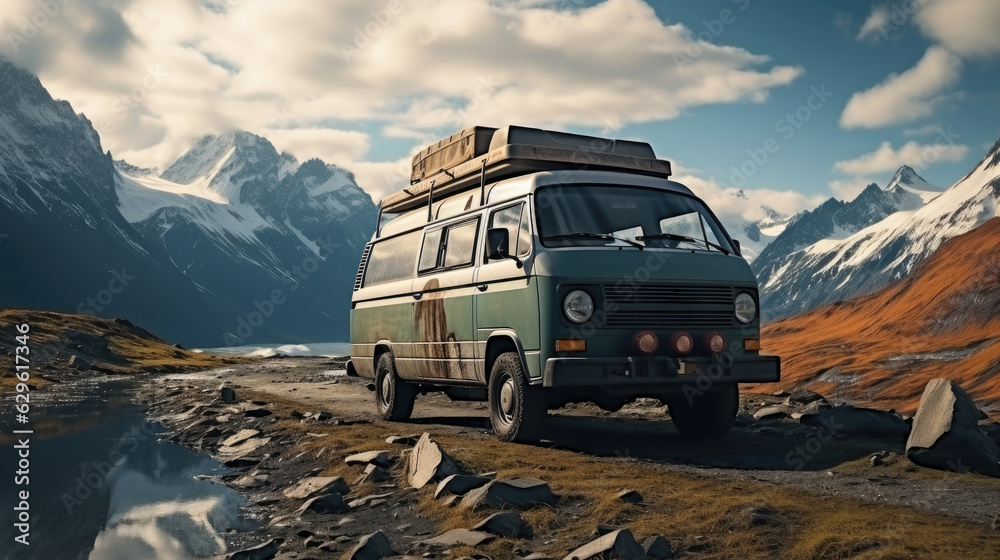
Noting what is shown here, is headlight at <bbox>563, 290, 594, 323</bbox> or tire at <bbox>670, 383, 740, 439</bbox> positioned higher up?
headlight at <bbox>563, 290, 594, 323</bbox>

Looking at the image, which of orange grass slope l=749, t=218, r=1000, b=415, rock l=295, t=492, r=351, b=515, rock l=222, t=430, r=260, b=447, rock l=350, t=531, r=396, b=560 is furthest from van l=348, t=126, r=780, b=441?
orange grass slope l=749, t=218, r=1000, b=415

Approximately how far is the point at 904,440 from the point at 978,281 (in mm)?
16309

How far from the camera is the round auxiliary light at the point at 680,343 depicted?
31.3ft

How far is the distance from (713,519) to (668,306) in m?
3.67

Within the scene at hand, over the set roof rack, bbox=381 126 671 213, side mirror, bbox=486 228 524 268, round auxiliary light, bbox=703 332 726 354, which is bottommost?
round auxiliary light, bbox=703 332 726 354

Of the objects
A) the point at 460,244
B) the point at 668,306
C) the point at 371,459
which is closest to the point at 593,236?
the point at 668,306

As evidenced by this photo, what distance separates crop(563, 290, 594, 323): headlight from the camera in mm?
9289

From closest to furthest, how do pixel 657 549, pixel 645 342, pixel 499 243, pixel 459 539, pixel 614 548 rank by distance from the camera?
pixel 614 548 < pixel 657 549 < pixel 459 539 < pixel 645 342 < pixel 499 243

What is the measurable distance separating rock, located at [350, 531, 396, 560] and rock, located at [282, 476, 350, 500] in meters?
2.26

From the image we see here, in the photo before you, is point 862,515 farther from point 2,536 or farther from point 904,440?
point 2,536

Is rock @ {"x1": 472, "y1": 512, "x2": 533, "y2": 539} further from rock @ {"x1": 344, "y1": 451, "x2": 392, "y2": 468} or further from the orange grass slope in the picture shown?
the orange grass slope

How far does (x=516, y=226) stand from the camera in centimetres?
1030

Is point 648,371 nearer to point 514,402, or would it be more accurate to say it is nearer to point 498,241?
point 514,402

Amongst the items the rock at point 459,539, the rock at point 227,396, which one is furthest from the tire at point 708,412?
the rock at point 227,396
